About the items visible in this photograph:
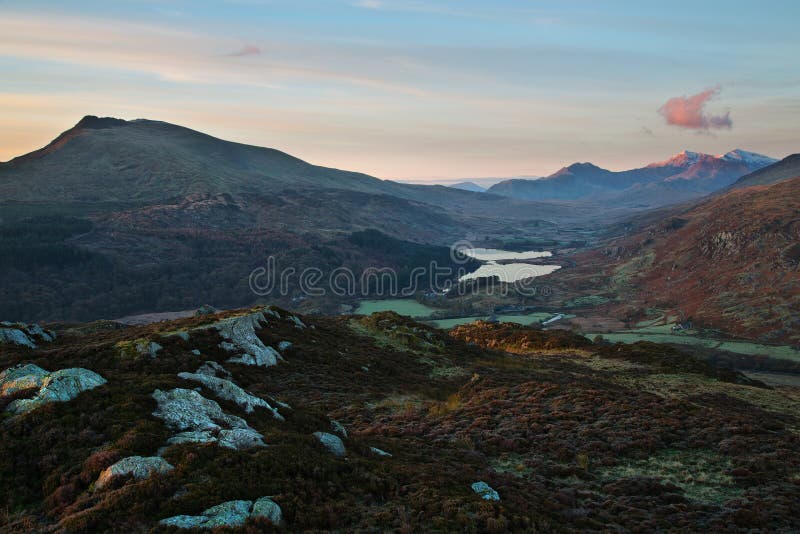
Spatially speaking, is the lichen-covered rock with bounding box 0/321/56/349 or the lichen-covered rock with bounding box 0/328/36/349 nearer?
the lichen-covered rock with bounding box 0/328/36/349

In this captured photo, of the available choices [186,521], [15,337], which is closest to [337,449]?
[186,521]

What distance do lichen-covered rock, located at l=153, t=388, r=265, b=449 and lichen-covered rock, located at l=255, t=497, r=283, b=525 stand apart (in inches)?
153

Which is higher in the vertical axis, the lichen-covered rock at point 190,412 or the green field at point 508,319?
the lichen-covered rock at point 190,412

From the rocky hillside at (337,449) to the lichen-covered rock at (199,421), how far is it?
0.09 m

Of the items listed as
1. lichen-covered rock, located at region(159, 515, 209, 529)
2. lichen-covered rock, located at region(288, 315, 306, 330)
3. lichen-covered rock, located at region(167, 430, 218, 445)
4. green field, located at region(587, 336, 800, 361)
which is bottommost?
green field, located at region(587, 336, 800, 361)

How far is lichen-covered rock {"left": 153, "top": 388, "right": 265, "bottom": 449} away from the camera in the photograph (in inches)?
715

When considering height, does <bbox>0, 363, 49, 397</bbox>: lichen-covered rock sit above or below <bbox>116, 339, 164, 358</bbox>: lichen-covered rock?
above

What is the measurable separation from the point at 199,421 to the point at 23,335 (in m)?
29.0

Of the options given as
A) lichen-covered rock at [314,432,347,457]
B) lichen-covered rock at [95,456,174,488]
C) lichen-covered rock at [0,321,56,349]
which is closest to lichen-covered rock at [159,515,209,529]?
lichen-covered rock at [95,456,174,488]

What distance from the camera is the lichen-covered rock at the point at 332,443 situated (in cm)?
2053

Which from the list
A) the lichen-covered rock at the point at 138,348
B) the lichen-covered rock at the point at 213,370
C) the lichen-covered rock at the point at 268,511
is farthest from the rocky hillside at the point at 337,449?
the lichen-covered rock at the point at 213,370

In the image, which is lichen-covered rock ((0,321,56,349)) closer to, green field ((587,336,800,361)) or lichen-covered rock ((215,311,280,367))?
lichen-covered rock ((215,311,280,367))

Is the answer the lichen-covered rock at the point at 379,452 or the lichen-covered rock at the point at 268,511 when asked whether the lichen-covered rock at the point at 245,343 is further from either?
the lichen-covered rock at the point at 268,511

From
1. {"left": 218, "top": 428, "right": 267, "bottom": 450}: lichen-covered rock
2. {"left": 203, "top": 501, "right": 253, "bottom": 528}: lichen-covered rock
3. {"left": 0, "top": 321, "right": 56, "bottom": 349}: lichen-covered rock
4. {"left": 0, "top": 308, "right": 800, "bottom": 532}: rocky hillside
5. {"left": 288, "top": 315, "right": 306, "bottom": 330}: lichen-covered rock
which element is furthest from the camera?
{"left": 288, "top": 315, "right": 306, "bottom": 330}: lichen-covered rock
